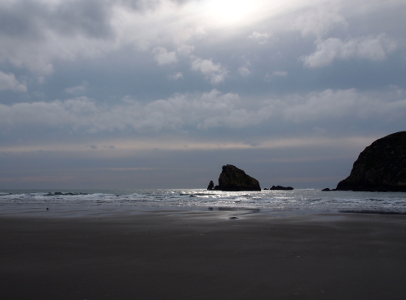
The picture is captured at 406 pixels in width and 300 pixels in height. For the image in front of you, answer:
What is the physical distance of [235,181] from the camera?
94.9 m

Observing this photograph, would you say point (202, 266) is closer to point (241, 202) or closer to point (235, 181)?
point (241, 202)

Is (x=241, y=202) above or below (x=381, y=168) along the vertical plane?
below

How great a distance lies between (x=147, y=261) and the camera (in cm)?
554

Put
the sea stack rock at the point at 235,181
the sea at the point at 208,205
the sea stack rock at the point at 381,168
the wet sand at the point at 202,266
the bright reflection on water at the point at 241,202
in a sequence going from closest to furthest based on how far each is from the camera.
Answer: the wet sand at the point at 202,266, the sea at the point at 208,205, the bright reflection on water at the point at 241,202, the sea stack rock at the point at 381,168, the sea stack rock at the point at 235,181

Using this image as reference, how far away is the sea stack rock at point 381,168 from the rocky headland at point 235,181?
27353mm

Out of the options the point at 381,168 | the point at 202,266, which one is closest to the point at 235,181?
the point at 381,168

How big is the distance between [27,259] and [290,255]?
17.6 ft

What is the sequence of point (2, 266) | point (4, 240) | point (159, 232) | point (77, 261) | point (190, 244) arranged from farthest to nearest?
1. point (159, 232)
2. point (4, 240)
3. point (190, 244)
4. point (77, 261)
5. point (2, 266)

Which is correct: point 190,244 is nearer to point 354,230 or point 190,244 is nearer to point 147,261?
point 147,261

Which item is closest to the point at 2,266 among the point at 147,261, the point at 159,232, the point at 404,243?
the point at 147,261

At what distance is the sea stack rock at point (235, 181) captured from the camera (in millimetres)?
94375

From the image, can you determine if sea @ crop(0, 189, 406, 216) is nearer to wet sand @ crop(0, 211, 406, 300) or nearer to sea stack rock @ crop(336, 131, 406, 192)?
wet sand @ crop(0, 211, 406, 300)

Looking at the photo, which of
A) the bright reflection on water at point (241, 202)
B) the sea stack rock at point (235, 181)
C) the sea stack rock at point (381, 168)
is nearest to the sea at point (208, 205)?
the bright reflection on water at point (241, 202)

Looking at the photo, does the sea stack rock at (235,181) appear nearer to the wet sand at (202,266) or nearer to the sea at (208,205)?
the sea at (208,205)
